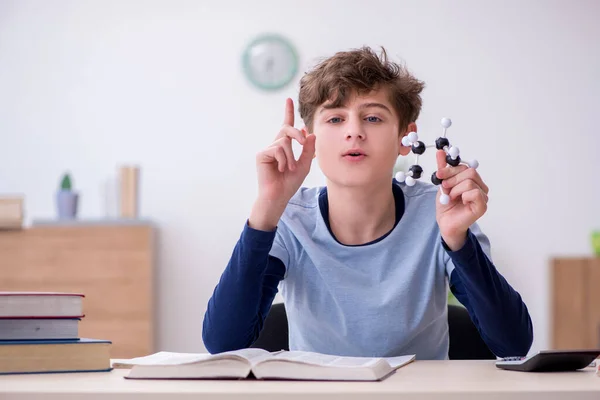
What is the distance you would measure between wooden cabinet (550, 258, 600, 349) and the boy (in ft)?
8.83

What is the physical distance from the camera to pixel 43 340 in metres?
1.07

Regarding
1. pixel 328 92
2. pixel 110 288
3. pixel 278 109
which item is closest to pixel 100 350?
pixel 328 92

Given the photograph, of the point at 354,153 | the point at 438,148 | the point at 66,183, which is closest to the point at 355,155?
the point at 354,153

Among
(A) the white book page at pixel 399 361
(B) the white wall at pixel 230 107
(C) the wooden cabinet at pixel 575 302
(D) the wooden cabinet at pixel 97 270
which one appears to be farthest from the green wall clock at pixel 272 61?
(A) the white book page at pixel 399 361

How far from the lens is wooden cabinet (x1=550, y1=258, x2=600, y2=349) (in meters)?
4.09

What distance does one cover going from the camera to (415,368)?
1099mm

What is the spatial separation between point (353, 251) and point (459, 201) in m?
0.35

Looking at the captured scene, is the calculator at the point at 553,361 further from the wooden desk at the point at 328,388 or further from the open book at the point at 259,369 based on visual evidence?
the open book at the point at 259,369

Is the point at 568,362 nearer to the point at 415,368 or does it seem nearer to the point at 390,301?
the point at 415,368

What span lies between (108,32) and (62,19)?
0.28 metres

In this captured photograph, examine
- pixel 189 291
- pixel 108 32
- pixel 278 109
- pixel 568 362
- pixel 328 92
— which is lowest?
pixel 189 291

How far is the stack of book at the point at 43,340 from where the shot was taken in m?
1.04

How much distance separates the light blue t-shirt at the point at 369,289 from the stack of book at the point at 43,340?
1.74ft

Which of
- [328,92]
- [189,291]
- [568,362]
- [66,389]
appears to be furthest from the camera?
[189,291]
